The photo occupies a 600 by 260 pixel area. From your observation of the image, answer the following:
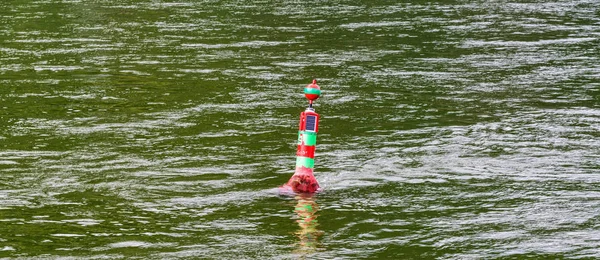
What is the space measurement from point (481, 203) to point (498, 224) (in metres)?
0.86

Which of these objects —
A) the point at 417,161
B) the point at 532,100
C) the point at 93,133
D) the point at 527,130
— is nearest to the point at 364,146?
the point at 417,161

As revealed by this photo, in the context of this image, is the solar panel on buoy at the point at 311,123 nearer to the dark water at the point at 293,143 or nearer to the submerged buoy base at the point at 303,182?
the submerged buoy base at the point at 303,182

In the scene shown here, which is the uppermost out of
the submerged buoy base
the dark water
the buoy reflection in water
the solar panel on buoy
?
the solar panel on buoy

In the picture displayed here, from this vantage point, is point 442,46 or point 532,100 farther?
point 442,46

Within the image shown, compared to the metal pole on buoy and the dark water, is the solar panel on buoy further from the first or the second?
the dark water

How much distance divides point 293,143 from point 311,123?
335cm

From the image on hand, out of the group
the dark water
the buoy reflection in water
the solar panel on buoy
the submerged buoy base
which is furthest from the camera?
the submerged buoy base

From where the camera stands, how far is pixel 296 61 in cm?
2409

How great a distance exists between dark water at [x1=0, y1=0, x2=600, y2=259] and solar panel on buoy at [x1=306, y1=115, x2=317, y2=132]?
0.77 metres

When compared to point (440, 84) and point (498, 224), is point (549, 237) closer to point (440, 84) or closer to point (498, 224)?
point (498, 224)

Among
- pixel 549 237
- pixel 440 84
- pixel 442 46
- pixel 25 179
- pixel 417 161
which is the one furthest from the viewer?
pixel 442 46

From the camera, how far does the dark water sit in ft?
35.4

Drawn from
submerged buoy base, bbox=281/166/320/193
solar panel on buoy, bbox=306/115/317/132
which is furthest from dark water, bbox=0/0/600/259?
solar panel on buoy, bbox=306/115/317/132

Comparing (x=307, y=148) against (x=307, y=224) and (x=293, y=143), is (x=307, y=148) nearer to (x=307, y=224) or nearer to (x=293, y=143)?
(x=307, y=224)
